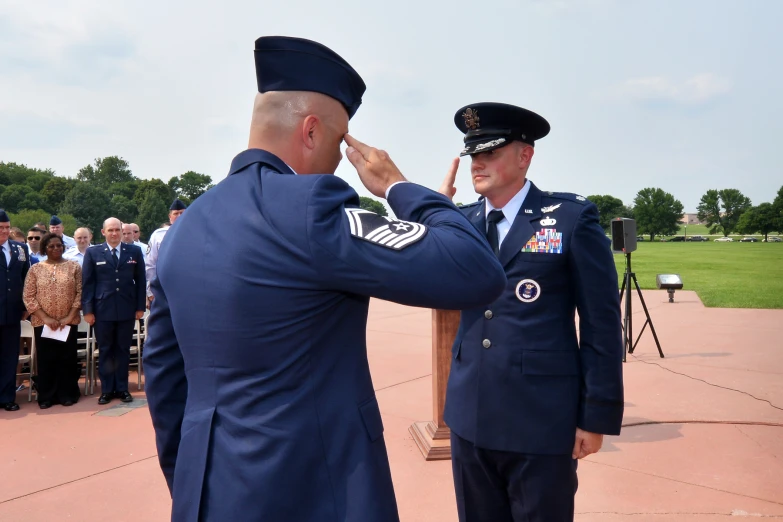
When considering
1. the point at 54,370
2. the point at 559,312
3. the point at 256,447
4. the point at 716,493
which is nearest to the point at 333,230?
the point at 256,447

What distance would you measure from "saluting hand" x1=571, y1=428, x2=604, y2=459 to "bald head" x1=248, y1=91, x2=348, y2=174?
1439 mm

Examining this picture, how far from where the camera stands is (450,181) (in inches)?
69.4

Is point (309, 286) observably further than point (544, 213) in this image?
No

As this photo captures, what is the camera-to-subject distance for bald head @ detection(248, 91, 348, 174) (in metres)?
1.36

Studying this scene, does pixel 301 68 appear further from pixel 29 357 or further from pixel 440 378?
pixel 29 357

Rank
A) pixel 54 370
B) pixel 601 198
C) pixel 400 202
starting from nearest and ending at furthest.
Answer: pixel 400 202 < pixel 54 370 < pixel 601 198

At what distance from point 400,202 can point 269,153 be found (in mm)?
331

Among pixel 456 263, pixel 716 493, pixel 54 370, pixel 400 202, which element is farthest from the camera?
pixel 54 370

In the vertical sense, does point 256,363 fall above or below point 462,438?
above

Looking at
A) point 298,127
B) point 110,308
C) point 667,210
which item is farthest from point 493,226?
point 667,210

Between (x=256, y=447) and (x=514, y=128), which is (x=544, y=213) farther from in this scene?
(x=256, y=447)

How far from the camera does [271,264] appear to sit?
3.90ft

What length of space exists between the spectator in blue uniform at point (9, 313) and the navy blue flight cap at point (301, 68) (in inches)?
241

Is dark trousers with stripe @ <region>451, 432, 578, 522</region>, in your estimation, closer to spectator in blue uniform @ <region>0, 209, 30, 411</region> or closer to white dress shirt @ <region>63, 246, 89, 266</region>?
spectator in blue uniform @ <region>0, 209, 30, 411</region>
